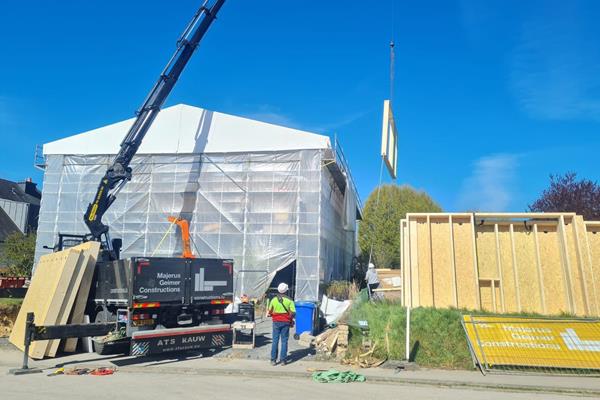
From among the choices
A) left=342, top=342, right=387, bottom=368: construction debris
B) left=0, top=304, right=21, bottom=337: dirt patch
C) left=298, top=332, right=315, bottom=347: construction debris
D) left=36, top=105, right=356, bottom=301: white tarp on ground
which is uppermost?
left=36, top=105, right=356, bottom=301: white tarp on ground

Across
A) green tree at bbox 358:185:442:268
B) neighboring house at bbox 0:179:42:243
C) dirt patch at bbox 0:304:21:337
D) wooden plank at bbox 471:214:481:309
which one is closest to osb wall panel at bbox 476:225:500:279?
wooden plank at bbox 471:214:481:309

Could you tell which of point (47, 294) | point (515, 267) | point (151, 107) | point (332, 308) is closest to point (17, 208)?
point (151, 107)

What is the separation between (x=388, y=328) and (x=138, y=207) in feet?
52.1

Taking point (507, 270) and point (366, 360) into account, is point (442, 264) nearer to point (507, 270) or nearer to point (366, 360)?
point (507, 270)

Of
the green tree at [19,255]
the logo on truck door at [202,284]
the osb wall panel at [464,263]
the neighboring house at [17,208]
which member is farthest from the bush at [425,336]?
the neighboring house at [17,208]

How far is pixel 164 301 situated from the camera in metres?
11.4

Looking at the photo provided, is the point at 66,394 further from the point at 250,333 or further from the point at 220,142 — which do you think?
the point at 220,142

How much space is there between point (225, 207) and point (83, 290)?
10.2m

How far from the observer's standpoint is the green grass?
32.0 ft

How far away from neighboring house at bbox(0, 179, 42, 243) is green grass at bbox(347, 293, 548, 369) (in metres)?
37.5

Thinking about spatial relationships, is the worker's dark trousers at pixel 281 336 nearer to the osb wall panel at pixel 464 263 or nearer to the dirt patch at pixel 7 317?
the osb wall panel at pixel 464 263

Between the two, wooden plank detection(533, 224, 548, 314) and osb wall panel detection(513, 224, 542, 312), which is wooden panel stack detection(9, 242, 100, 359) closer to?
osb wall panel detection(513, 224, 542, 312)

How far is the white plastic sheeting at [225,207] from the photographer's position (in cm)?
2070

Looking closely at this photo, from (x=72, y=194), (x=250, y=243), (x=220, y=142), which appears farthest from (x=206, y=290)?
(x=72, y=194)
